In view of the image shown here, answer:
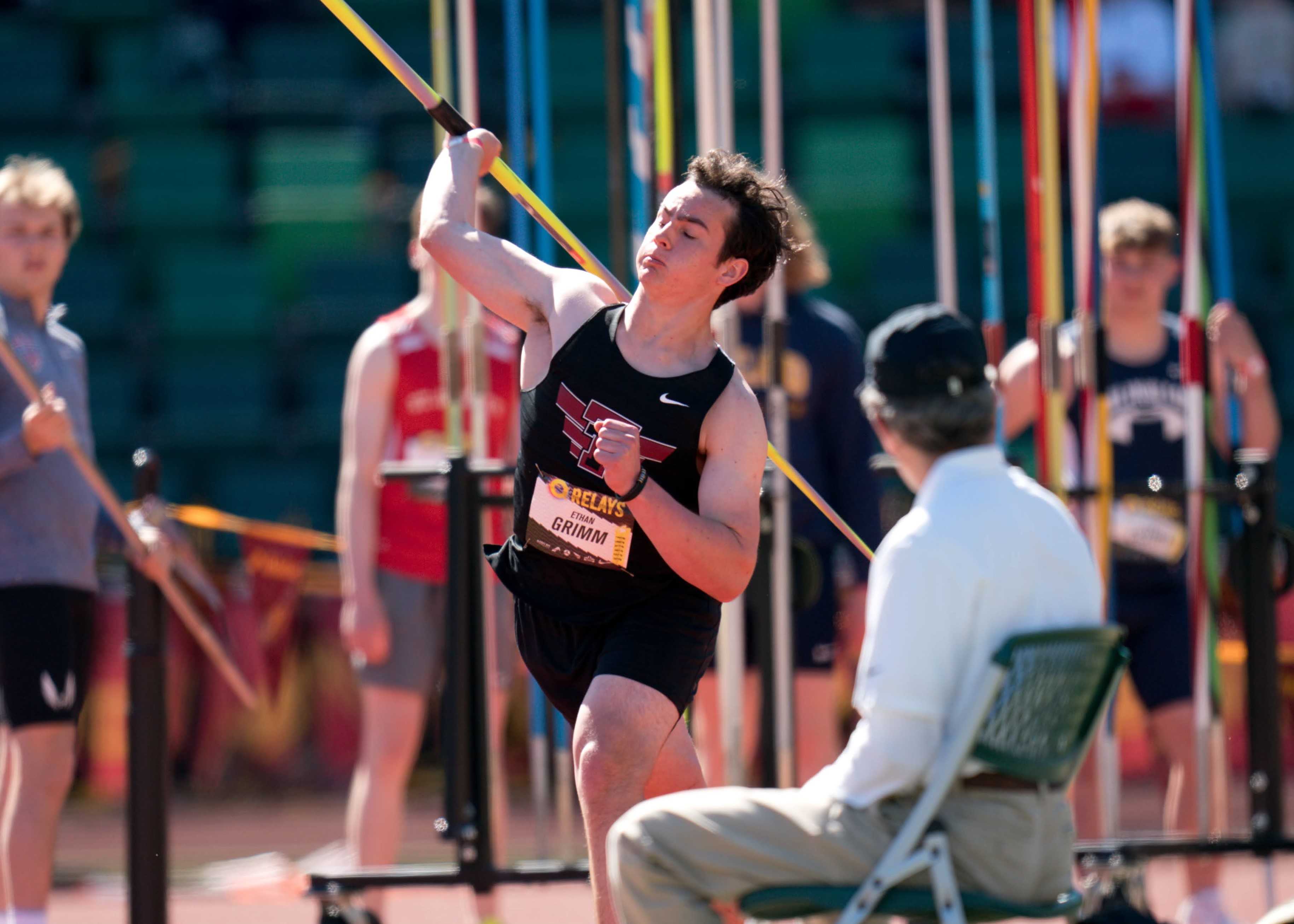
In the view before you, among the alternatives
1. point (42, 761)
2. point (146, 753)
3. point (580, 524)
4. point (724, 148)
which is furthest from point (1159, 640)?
point (42, 761)

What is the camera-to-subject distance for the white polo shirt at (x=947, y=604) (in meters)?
2.12

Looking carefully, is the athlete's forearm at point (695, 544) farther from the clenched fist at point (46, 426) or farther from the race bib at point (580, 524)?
the clenched fist at point (46, 426)

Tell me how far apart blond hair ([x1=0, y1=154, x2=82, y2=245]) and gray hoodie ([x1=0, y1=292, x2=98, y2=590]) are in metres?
0.20

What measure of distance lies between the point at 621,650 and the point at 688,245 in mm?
639

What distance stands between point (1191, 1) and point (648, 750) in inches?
92.5

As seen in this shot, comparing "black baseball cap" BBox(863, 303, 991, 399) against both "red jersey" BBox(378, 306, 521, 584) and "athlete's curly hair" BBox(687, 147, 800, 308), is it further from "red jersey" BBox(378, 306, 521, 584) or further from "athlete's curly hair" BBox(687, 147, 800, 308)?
"red jersey" BBox(378, 306, 521, 584)

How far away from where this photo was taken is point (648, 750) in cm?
257

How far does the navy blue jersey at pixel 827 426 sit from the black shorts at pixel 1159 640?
645 mm

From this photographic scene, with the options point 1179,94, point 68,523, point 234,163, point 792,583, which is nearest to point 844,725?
point 792,583

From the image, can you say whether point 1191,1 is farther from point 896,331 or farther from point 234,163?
point 234,163

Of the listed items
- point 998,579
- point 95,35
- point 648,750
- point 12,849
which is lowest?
point 12,849

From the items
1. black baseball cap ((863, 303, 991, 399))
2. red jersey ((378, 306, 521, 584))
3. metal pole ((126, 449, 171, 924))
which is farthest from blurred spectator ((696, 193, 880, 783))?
black baseball cap ((863, 303, 991, 399))

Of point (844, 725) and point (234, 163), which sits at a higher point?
point (234, 163)

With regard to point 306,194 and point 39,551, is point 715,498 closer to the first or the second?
point 39,551
